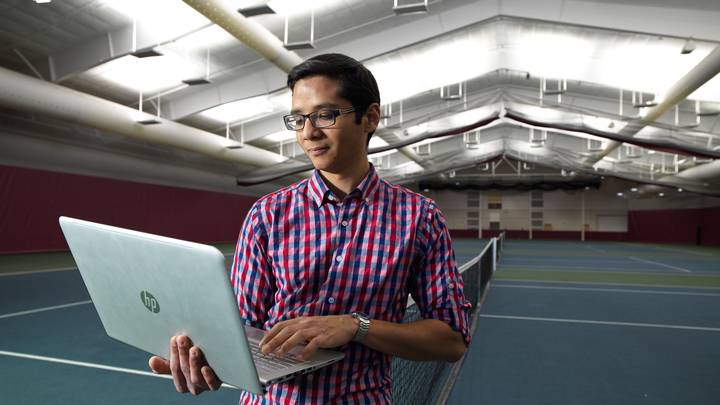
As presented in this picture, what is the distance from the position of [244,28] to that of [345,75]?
9.58 metres

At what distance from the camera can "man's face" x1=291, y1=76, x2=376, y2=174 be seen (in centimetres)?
142

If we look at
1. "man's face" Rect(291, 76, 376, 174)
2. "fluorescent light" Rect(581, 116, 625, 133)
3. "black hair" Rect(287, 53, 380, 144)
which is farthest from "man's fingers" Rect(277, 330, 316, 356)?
"fluorescent light" Rect(581, 116, 625, 133)

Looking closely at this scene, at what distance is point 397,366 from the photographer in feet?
10.5

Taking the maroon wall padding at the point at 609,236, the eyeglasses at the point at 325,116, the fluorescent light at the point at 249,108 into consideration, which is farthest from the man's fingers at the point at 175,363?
the maroon wall padding at the point at 609,236

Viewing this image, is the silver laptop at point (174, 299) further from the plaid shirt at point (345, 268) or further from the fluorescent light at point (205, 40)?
the fluorescent light at point (205, 40)

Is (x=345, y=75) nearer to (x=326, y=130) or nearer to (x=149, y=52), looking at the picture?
(x=326, y=130)

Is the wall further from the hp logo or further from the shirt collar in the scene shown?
the hp logo

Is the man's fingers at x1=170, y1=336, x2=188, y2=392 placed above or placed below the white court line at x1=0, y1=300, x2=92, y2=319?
above

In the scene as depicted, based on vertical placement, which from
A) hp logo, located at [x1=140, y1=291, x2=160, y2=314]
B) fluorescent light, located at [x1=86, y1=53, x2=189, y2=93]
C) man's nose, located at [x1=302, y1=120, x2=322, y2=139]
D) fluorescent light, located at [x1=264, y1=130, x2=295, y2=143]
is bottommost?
hp logo, located at [x1=140, y1=291, x2=160, y2=314]

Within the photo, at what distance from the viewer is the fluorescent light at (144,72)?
13.4 metres

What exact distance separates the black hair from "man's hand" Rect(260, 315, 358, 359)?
58cm

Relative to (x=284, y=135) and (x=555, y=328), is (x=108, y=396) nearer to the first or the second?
(x=555, y=328)

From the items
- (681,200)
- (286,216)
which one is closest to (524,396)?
(286,216)

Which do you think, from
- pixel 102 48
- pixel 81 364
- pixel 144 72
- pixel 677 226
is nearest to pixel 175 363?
pixel 81 364
